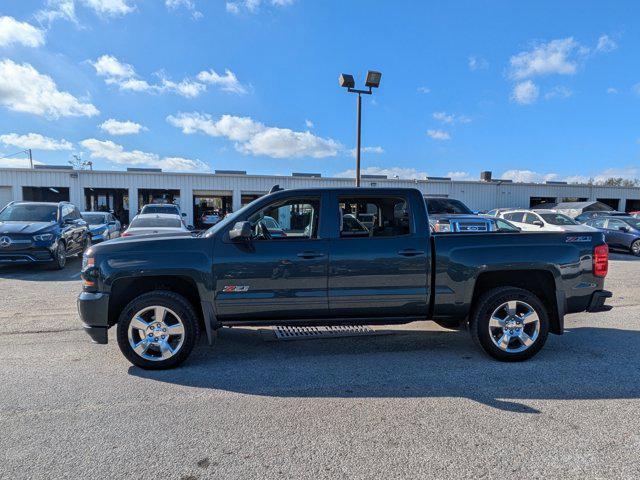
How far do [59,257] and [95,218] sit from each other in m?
→ 6.68

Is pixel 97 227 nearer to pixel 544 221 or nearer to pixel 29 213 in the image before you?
pixel 29 213

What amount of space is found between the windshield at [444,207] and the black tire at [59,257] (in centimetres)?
1073

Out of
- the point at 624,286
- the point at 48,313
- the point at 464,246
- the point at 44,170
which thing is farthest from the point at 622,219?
the point at 44,170

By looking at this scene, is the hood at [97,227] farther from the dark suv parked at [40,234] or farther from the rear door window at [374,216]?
the rear door window at [374,216]

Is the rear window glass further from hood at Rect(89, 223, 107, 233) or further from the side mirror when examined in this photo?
the side mirror

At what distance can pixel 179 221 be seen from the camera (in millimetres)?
11867

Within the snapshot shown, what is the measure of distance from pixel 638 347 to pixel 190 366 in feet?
17.1

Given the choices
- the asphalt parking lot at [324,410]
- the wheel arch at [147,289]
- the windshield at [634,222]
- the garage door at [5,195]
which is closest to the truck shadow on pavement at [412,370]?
the asphalt parking lot at [324,410]

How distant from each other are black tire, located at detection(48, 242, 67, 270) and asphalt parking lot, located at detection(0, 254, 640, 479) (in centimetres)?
556

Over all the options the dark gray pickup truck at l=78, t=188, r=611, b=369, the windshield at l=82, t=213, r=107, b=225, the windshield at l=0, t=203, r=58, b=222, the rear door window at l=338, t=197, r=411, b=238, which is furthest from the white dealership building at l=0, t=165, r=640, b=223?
the rear door window at l=338, t=197, r=411, b=238

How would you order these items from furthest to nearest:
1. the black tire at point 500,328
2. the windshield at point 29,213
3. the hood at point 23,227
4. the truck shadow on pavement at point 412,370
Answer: the windshield at point 29,213 → the hood at point 23,227 → the black tire at point 500,328 → the truck shadow on pavement at point 412,370

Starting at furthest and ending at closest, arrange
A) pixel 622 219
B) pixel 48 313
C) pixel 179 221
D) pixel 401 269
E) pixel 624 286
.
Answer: pixel 622 219
pixel 179 221
pixel 624 286
pixel 48 313
pixel 401 269

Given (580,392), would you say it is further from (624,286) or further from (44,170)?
(44,170)

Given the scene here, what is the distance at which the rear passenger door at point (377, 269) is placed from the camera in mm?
4277
